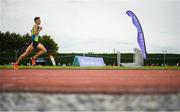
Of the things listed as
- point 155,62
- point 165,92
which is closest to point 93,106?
point 165,92

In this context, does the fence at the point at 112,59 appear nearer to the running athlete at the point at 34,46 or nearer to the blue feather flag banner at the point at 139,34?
the blue feather flag banner at the point at 139,34

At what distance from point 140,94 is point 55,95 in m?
0.60

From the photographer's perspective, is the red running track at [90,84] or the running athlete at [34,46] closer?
the red running track at [90,84]

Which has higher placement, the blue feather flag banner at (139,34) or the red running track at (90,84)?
the blue feather flag banner at (139,34)

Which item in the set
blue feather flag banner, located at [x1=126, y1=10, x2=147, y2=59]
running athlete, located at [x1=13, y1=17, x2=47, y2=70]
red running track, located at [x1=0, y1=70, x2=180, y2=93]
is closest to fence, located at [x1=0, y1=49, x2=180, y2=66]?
blue feather flag banner, located at [x1=126, y1=10, x2=147, y2=59]

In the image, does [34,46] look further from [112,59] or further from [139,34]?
[112,59]

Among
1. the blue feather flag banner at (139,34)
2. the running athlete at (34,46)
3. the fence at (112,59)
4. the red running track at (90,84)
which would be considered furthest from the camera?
the fence at (112,59)

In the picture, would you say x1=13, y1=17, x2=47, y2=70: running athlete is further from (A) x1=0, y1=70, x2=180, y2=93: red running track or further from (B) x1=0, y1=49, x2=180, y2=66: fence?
(B) x1=0, y1=49, x2=180, y2=66: fence

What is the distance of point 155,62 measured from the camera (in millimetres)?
23172

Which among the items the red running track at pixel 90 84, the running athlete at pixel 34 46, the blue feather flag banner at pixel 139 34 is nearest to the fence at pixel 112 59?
the blue feather flag banner at pixel 139 34

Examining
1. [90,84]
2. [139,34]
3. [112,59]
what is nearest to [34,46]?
[90,84]

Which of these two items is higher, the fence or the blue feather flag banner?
the blue feather flag banner

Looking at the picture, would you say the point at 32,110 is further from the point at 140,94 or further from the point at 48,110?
the point at 140,94

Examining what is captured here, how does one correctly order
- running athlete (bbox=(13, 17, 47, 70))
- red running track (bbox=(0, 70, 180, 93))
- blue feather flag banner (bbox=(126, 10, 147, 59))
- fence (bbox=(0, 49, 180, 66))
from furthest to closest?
fence (bbox=(0, 49, 180, 66)) → blue feather flag banner (bbox=(126, 10, 147, 59)) → running athlete (bbox=(13, 17, 47, 70)) → red running track (bbox=(0, 70, 180, 93))
